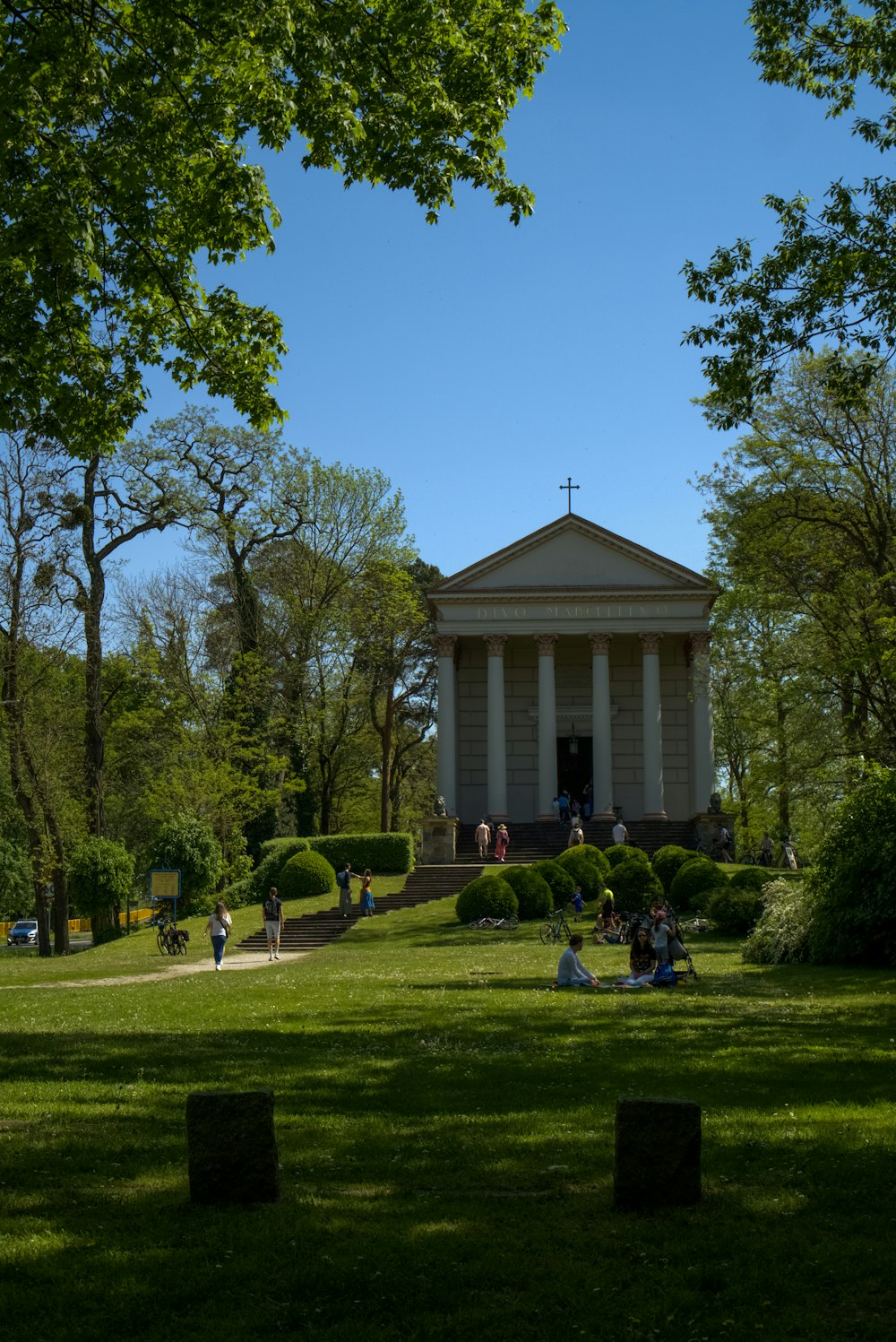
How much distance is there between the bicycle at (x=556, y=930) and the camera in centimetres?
2909

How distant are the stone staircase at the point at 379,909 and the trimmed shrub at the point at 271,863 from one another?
4346 millimetres

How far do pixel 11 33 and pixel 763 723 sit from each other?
95.1 feet

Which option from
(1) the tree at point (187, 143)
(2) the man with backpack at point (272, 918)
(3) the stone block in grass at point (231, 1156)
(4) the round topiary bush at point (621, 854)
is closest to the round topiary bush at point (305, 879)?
(4) the round topiary bush at point (621, 854)

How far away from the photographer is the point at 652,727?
49688 mm

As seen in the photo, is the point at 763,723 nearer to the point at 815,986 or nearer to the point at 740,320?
the point at 815,986

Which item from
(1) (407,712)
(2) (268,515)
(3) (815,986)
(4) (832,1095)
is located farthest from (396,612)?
(4) (832,1095)

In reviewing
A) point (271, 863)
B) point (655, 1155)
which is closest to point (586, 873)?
point (271, 863)

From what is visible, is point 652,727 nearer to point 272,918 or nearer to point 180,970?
point 272,918

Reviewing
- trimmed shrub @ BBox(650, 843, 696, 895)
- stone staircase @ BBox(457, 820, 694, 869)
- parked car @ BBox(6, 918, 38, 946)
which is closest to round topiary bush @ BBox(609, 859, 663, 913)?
trimmed shrub @ BBox(650, 843, 696, 895)

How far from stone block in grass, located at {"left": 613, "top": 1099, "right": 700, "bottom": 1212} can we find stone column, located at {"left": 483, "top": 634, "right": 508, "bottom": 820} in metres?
42.5

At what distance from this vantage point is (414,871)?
139 feet

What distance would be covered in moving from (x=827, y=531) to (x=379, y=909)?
1619cm

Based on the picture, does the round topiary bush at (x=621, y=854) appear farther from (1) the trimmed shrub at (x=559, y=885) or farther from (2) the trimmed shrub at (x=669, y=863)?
(1) the trimmed shrub at (x=559, y=885)

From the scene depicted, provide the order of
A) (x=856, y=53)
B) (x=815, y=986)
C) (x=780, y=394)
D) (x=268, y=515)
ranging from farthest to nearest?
(x=268, y=515), (x=780, y=394), (x=815, y=986), (x=856, y=53)
